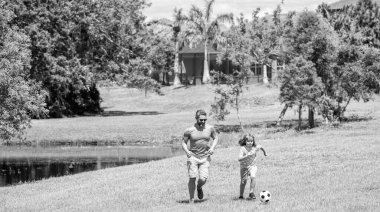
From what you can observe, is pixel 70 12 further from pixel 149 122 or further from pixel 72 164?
pixel 72 164

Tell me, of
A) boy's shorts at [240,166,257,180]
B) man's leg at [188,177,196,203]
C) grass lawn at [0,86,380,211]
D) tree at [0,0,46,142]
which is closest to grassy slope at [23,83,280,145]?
grass lawn at [0,86,380,211]

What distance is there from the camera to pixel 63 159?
35.1 metres

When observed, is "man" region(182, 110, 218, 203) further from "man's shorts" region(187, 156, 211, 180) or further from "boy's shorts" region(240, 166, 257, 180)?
"boy's shorts" region(240, 166, 257, 180)

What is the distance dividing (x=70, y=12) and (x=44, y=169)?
29.9m

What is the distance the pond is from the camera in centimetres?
3016

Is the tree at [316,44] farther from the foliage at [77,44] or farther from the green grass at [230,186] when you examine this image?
the foliage at [77,44]

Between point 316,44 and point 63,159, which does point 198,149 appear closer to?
point 63,159

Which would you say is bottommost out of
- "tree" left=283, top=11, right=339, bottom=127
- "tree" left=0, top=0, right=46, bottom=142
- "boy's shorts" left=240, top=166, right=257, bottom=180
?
"boy's shorts" left=240, top=166, right=257, bottom=180

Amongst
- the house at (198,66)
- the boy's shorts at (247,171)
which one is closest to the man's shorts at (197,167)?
the boy's shorts at (247,171)

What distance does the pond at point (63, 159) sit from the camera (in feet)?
98.9

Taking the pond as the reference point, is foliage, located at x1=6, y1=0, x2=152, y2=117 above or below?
above

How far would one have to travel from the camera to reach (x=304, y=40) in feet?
141

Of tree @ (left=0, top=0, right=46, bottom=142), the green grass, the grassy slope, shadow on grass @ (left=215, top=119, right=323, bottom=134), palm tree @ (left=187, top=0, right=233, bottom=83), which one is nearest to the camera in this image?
the green grass

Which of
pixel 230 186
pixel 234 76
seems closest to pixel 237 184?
pixel 230 186
